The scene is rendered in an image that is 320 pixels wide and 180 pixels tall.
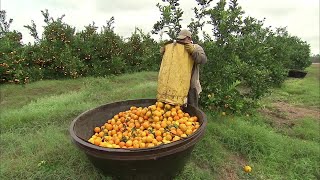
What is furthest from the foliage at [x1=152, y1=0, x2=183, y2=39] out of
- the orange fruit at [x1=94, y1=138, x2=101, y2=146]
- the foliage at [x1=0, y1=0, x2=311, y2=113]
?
the orange fruit at [x1=94, y1=138, x2=101, y2=146]

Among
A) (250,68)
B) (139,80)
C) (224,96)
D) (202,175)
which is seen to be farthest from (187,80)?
(139,80)

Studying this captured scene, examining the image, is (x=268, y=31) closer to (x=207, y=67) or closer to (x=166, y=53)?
(x=207, y=67)

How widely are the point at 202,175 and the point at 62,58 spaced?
736 cm

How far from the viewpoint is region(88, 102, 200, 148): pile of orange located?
3.38 m

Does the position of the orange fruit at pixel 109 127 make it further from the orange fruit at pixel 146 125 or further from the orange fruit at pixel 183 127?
the orange fruit at pixel 183 127

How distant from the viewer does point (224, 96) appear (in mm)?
5605

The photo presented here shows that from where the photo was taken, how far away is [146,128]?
12.4 ft

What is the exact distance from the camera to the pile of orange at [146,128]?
11.1 ft

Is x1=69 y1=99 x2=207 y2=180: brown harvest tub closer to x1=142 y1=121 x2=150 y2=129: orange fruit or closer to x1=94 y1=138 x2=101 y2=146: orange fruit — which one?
x1=94 y1=138 x2=101 y2=146: orange fruit

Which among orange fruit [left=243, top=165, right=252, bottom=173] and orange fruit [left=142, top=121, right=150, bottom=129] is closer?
orange fruit [left=142, top=121, right=150, bottom=129]

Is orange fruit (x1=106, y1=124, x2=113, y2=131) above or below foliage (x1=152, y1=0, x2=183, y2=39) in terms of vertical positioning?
below

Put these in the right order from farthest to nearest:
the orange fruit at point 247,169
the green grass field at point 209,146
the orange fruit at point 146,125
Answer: the orange fruit at point 247,169 → the green grass field at point 209,146 → the orange fruit at point 146,125

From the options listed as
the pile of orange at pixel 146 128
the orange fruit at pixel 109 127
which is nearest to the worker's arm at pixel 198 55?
the pile of orange at pixel 146 128

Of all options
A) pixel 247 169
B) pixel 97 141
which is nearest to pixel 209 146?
pixel 247 169
